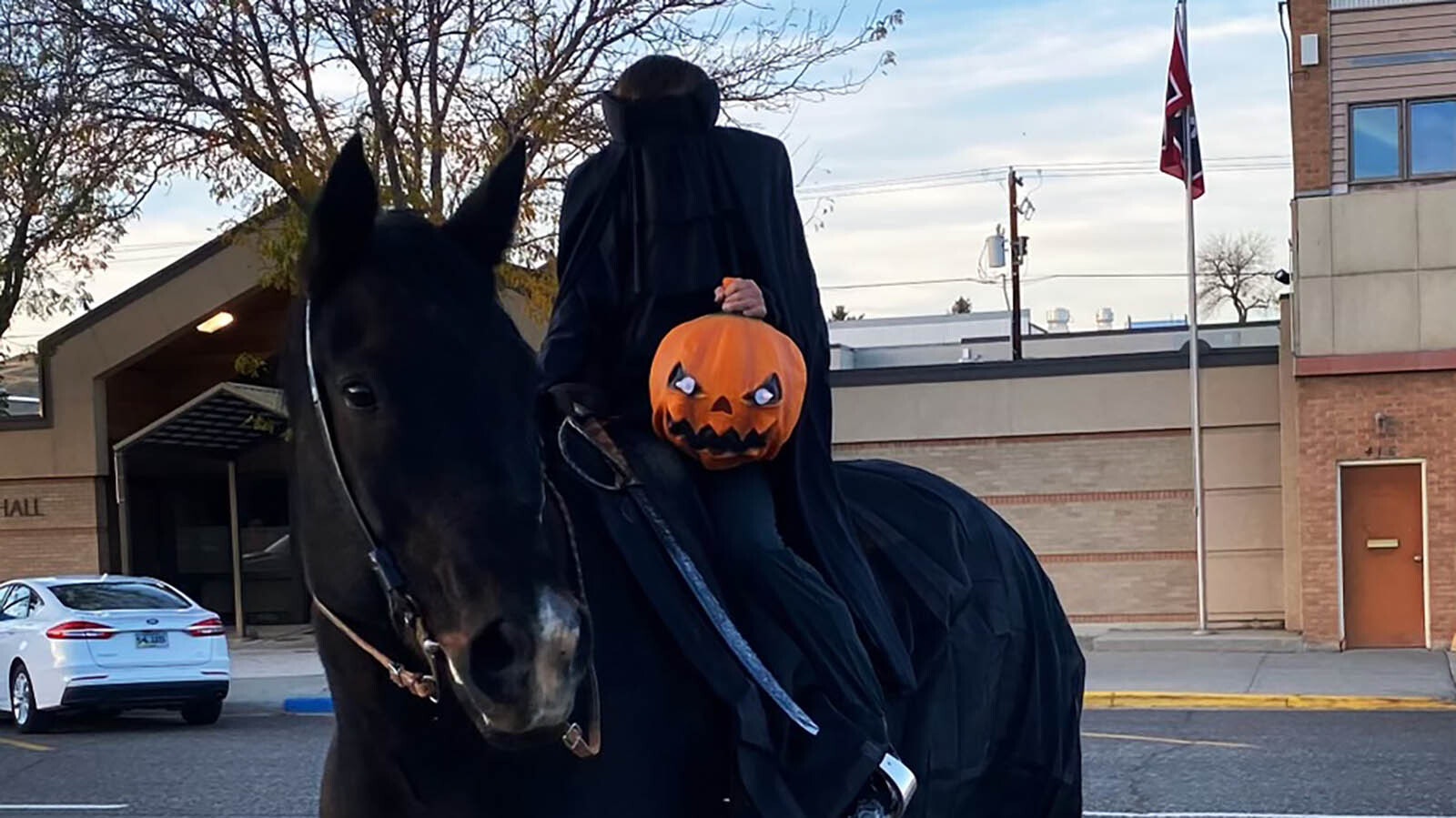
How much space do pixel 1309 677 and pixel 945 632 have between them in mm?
12851

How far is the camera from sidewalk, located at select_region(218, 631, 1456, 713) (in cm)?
1462

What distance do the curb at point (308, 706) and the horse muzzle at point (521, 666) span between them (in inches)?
564

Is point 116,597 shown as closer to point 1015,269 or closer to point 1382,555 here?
point 1382,555

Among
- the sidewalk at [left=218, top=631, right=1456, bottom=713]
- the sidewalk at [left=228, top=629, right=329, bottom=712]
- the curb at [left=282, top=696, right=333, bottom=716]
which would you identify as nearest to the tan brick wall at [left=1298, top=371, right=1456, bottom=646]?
the sidewalk at [left=218, top=631, right=1456, bottom=713]

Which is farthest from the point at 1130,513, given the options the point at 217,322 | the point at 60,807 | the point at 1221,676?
the point at 60,807

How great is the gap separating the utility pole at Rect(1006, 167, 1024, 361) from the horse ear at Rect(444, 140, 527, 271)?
29.8m

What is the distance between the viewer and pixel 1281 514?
19.6 m

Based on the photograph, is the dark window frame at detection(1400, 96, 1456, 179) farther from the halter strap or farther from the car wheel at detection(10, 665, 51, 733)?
the halter strap

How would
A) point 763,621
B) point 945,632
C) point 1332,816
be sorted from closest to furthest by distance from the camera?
point 763,621 → point 945,632 → point 1332,816

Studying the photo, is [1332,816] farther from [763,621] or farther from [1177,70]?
[1177,70]

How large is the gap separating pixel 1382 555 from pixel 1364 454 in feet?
3.90

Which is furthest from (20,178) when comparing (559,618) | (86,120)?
(559,618)

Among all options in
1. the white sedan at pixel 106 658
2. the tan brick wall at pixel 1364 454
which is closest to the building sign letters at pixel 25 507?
the white sedan at pixel 106 658

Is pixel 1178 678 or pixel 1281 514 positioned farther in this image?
pixel 1281 514
